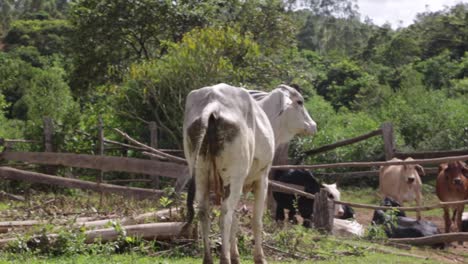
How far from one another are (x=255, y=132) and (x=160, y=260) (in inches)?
62.6

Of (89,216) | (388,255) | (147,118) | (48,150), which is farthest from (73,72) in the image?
(388,255)

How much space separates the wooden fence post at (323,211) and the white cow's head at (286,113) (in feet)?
6.50

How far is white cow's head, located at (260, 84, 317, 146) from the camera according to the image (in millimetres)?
7977

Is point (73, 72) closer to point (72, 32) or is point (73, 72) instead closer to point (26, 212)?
point (72, 32)

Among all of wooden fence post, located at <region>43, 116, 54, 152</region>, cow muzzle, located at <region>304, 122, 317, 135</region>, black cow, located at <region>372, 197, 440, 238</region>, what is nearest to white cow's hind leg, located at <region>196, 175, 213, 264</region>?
cow muzzle, located at <region>304, 122, 317, 135</region>

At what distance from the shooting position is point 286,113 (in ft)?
27.3

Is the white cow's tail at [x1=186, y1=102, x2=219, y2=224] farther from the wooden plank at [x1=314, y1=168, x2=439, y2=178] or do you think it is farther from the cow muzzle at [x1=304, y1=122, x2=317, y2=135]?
the wooden plank at [x1=314, y1=168, x2=439, y2=178]

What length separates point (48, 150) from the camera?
16.0m

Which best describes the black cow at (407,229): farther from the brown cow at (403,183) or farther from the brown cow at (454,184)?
the brown cow at (403,183)

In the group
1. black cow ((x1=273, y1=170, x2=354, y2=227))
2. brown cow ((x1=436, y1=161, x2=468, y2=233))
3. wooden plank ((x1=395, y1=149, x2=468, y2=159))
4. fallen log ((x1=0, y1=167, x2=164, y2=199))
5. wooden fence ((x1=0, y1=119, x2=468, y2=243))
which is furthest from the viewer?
wooden plank ((x1=395, y1=149, x2=468, y2=159))

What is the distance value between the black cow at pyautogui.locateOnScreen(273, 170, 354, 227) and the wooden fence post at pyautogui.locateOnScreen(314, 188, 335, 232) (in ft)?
5.79

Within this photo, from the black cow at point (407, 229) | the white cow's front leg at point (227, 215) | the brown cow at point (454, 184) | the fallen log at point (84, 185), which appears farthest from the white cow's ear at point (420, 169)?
the white cow's front leg at point (227, 215)

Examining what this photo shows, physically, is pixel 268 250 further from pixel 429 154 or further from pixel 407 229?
pixel 429 154

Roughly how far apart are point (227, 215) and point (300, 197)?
6.50 m
